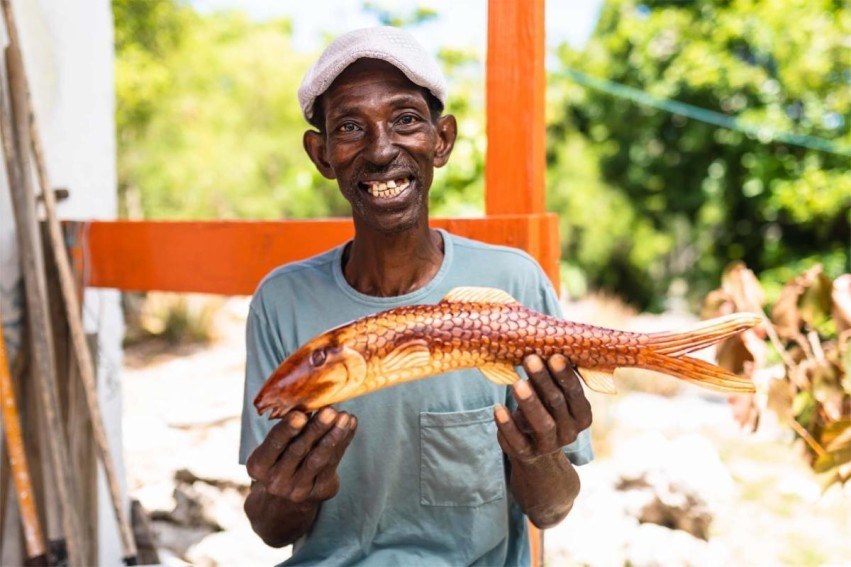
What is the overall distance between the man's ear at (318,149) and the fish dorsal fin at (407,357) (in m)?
0.55

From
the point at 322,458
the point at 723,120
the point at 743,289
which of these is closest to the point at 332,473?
the point at 322,458

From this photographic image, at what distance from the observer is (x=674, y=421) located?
7.96 m

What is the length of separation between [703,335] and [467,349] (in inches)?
17.3

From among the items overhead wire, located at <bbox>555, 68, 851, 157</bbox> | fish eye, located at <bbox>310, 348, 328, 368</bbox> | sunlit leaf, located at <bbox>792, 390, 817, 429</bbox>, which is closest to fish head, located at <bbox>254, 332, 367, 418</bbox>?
fish eye, located at <bbox>310, 348, 328, 368</bbox>

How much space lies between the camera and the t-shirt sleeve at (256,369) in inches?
76.3

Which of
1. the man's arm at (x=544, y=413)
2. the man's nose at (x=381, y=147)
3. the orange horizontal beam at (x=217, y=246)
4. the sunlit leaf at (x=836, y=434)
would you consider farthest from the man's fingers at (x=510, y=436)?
the sunlit leaf at (x=836, y=434)

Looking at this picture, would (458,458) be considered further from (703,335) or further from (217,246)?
(217,246)

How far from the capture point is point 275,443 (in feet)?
5.25

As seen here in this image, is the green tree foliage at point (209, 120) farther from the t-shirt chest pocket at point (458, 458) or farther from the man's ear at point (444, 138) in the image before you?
the t-shirt chest pocket at point (458, 458)

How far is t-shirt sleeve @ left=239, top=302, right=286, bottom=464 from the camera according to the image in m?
1.94

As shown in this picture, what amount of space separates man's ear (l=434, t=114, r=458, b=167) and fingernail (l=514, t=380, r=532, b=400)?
65 cm

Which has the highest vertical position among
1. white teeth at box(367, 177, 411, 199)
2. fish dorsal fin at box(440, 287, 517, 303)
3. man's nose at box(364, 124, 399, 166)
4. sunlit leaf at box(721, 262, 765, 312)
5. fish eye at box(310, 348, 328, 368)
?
man's nose at box(364, 124, 399, 166)

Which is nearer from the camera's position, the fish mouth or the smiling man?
the fish mouth

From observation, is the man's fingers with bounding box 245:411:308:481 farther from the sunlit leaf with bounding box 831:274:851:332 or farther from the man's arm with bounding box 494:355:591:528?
the sunlit leaf with bounding box 831:274:851:332
